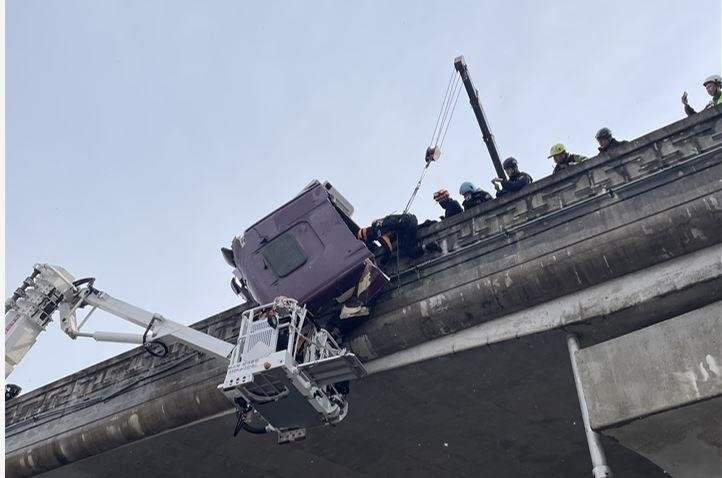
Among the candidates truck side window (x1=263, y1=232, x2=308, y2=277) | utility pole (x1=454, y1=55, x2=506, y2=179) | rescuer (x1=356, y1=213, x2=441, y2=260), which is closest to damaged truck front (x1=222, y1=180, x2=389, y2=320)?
truck side window (x1=263, y1=232, x2=308, y2=277)

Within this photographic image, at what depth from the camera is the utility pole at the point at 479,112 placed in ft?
62.3

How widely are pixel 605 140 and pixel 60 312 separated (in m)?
10.0

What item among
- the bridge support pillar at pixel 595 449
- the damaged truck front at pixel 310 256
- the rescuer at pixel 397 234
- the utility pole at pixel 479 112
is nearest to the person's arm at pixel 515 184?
the rescuer at pixel 397 234

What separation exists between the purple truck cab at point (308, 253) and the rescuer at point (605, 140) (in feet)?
12.8

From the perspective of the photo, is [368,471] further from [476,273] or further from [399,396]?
[476,273]

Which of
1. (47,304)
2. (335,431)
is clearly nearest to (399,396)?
(335,431)

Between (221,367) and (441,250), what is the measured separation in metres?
4.32

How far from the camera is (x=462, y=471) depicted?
13.2 metres

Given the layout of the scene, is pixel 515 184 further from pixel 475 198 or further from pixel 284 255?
pixel 284 255

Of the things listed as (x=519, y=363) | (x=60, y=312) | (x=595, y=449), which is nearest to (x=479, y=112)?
(x=519, y=363)

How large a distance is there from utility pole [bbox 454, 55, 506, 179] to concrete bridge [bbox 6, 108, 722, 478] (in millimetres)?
8251

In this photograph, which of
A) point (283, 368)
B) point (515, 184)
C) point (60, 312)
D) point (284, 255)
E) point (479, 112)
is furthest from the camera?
point (479, 112)

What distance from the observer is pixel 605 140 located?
1130 centimetres

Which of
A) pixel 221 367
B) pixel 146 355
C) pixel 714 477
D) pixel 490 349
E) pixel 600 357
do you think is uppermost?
pixel 146 355
